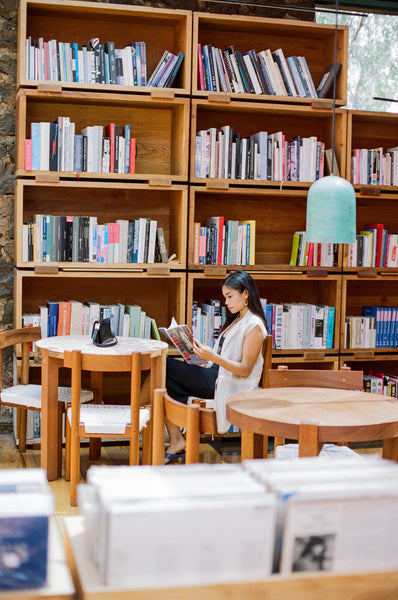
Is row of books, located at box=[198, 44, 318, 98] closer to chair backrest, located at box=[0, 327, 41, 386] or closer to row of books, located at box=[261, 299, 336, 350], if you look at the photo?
row of books, located at box=[261, 299, 336, 350]

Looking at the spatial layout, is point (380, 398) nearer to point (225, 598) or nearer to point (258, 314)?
point (258, 314)

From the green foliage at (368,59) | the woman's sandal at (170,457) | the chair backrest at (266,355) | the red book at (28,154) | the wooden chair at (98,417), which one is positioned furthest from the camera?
the green foliage at (368,59)

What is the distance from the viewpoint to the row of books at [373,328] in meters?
5.33

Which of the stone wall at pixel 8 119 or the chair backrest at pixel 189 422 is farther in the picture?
the stone wall at pixel 8 119

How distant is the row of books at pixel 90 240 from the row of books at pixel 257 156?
21.4 inches

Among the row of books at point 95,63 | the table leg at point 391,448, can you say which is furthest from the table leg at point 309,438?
the row of books at point 95,63

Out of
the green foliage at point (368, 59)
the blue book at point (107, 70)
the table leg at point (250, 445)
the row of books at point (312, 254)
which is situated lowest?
the table leg at point (250, 445)

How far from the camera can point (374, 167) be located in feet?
17.5

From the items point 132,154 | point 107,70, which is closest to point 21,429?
point 132,154

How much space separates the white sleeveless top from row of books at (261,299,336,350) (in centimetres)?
90

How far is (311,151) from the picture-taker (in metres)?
5.18

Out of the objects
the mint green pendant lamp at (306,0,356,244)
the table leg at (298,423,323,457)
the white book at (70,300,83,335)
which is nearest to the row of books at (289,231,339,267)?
the white book at (70,300,83,335)

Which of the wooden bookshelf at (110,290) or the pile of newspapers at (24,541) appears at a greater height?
the wooden bookshelf at (110,290)

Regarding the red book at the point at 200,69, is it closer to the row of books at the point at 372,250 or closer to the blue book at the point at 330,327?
the row of books at the point at 372,250
